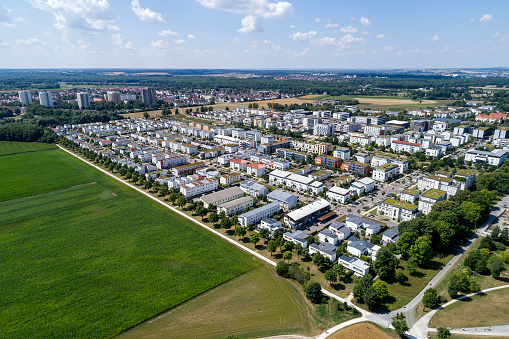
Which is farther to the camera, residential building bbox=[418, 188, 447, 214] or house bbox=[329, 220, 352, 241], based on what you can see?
residential building bbox=[418, 188, 447, 214]

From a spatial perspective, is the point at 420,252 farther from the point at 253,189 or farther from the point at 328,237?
the point at 253,189

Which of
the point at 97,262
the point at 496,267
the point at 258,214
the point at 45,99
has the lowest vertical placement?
the point at 97,262

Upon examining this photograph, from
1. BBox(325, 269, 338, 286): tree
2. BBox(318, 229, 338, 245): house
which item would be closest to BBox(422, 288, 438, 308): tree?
BBox(325, 269, 338, 286): tree

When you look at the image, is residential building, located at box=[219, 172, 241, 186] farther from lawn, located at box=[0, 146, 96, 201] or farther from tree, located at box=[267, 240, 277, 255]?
lawn, located at box=[0, 146, 96, 201]

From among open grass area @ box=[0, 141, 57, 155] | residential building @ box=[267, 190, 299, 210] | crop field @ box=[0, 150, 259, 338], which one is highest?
open grass area @ box=[0, 141, 57, 155]

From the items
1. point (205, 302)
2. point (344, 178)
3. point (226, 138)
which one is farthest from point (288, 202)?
point (226, 138)

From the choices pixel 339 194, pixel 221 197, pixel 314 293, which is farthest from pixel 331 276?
pixel 221 197
